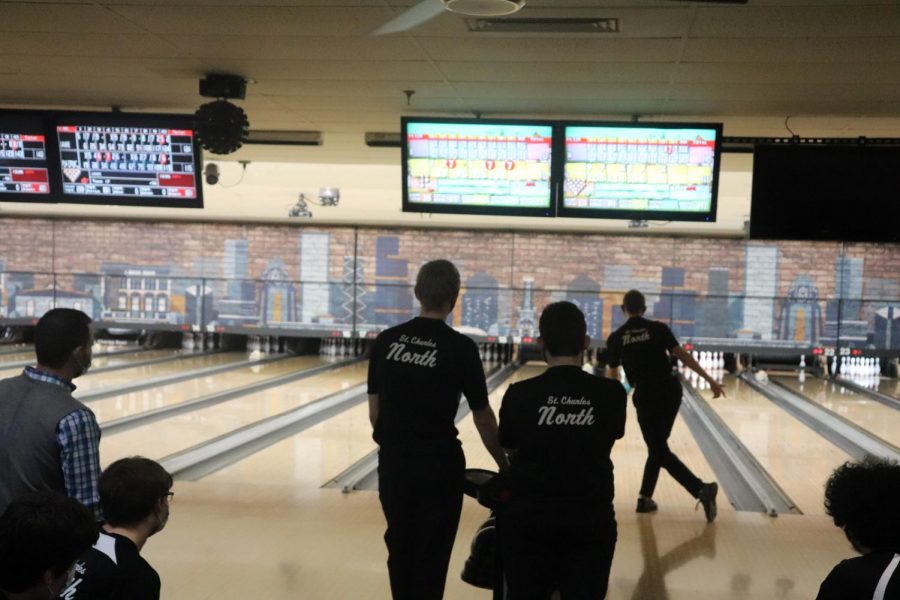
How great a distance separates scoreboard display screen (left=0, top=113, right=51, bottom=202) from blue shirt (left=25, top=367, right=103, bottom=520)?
3298 millimetres

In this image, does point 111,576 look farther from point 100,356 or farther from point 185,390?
point 100,356

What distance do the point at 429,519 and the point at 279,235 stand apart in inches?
483

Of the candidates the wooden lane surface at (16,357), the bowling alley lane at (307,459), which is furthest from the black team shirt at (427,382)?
the wooden lane surface at (16,357)

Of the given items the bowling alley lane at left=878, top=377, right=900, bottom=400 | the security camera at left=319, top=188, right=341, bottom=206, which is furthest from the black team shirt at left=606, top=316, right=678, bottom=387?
the bowling alley lane at left=878, top=377, right=900, bottom=400

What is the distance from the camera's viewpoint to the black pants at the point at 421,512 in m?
2.65

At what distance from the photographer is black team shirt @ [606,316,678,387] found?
15.9ft

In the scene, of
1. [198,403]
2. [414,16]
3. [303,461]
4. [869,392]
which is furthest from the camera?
[869,392]

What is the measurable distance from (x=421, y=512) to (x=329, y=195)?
27.6 ft

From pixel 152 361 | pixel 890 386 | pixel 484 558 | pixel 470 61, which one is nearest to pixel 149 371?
pixel 152 361

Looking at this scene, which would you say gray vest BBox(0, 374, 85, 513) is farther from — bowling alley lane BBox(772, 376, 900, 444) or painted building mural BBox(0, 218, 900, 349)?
painted building mural BBox(0, 218, 900, 349)

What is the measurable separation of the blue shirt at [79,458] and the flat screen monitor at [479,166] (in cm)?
287

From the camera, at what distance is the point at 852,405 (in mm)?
10281

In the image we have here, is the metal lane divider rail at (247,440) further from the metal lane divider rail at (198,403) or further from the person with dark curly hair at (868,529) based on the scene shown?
the person with dark curly hair at (868,529)

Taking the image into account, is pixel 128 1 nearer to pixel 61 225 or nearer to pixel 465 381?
pixel 465 381
